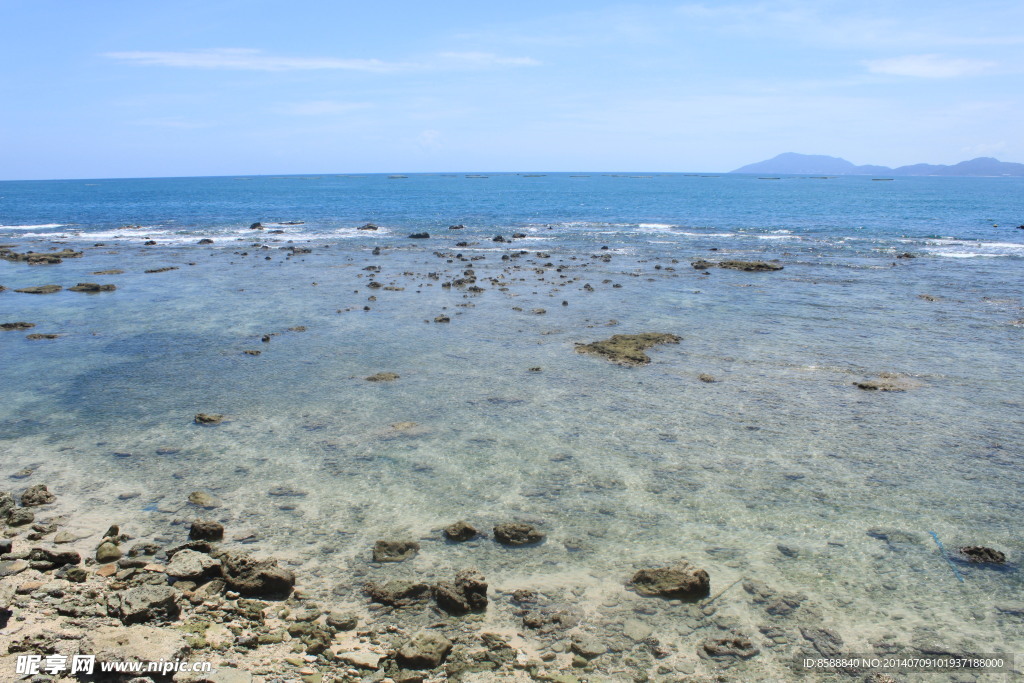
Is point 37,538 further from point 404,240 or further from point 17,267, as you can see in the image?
point 404,240

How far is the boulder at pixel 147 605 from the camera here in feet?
25.0

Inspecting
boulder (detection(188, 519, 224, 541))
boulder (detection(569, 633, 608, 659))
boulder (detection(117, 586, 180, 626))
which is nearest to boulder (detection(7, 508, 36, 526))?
boulder (detection(188, 519, 224, 541))

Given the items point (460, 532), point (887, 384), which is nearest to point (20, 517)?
point (460, 532)

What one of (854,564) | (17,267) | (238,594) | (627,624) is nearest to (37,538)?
(238,594)

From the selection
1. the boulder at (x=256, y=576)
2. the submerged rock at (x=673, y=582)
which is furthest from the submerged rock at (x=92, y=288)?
the submerged rock at (x=673, y=582)

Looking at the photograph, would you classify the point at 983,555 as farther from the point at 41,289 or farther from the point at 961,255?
the point at 961,255

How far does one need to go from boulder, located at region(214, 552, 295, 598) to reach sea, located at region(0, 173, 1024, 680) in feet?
1.24

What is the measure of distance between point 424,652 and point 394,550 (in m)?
Result: 2.42

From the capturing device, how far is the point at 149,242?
51344 mm

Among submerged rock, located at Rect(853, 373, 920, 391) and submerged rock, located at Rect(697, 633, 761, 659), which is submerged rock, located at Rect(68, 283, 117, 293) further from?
submerged rock, located at Rect(697, 633, 761, 659)

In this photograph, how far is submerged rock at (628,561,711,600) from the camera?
337 inches

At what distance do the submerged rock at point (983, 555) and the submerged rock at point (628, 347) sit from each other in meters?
9.98

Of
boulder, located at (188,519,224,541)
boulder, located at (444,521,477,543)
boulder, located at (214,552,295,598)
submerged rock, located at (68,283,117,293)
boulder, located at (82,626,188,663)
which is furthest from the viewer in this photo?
submerged rock, located at (68,283,117,293)

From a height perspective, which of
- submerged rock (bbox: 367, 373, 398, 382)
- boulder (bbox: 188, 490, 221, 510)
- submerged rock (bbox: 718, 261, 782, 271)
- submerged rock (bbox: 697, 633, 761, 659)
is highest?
submerged rock (bbox: 718, 261, 782, 271)
